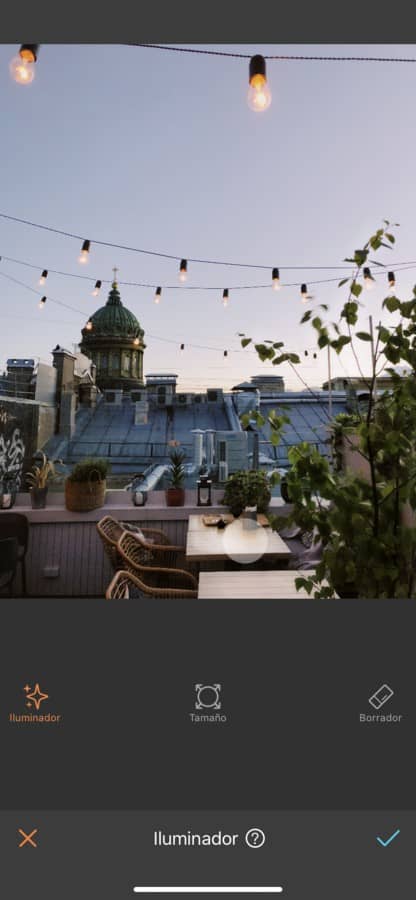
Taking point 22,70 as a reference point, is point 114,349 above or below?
above

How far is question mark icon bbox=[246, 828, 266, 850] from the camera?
52 centimetres

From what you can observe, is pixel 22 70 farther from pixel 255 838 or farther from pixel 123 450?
pixel 123 450

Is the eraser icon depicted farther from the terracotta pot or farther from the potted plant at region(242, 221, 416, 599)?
the terracotta pot

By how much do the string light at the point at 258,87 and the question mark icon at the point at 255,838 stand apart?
1.90 m

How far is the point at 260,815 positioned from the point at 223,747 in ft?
0.29

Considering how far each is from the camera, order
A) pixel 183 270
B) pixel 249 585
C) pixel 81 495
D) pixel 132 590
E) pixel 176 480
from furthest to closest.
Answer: pixel 176 480 < pixel 183 270 < pixel 81 495 < pixel 132 590 < pixel 249 585

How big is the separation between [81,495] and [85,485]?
0.12 metres

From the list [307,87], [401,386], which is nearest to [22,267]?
[307,87]

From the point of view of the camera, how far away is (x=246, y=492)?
4.20m

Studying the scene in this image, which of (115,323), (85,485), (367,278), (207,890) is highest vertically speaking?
(115,323)

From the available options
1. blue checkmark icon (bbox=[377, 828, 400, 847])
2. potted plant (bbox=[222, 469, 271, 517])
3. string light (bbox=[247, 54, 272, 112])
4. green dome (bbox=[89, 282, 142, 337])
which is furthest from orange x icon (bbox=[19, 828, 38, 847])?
green dome (bbox=[89, 282, 142, 337])

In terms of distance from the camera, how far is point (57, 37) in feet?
2.31

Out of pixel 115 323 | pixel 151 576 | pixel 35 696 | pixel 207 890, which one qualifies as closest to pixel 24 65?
pixel 35 696

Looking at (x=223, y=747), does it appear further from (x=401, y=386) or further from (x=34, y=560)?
(x=34, y=560)
